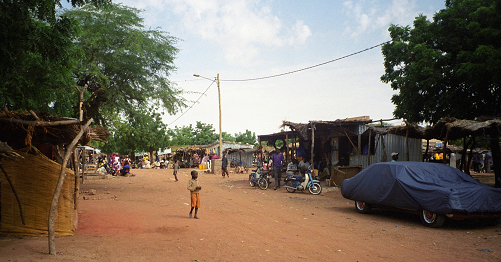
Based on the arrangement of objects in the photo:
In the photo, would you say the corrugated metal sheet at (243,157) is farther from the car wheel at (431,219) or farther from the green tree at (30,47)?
the car wheel at (431,219)

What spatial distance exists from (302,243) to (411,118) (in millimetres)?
13569

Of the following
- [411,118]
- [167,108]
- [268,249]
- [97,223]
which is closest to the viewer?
[268,249]

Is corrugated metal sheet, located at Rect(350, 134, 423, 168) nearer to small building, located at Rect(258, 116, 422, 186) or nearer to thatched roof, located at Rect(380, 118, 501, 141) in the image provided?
small building, located at Rect(258, 116, 422, 186)

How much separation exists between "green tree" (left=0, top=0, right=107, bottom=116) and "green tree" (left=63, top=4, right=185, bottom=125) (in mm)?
5550

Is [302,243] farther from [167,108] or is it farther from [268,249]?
[167,108]

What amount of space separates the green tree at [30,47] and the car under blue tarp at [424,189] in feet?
28.1

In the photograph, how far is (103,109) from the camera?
19109 mm

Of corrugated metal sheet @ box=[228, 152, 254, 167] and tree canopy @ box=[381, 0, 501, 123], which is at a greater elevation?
tree canopy @ box=[381, 0, 501, 123]

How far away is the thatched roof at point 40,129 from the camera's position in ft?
22.0

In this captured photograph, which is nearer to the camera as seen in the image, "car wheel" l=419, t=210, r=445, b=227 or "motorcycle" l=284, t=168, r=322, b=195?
"car wheel" l=419, t=210, r=445, b=227

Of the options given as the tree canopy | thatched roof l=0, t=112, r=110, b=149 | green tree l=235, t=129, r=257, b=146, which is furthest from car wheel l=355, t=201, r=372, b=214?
green tree l=235, t=129, r=257, b=146

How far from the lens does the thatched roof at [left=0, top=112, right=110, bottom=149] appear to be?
264 inches

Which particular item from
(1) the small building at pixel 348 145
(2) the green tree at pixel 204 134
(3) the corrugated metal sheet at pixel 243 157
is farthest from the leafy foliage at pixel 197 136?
(1) the small building at pixel 348 145

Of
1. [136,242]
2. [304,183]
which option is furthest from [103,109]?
[136,242]
